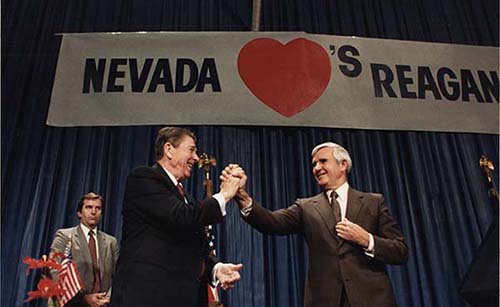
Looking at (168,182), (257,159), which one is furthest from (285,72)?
(168,182)

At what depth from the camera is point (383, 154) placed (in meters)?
4.39

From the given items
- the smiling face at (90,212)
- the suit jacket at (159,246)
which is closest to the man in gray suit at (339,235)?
the suit jacket at (159,246)

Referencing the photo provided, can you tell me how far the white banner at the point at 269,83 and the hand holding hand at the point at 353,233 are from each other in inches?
77.3

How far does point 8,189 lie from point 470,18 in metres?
4.09

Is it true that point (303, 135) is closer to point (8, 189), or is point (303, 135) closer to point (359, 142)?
point (359, 142)

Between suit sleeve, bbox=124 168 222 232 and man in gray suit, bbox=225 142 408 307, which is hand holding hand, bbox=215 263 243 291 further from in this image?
man in gray suit, bbox=225 142 408 307

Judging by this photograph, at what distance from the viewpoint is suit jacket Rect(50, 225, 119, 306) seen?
294 centimetres

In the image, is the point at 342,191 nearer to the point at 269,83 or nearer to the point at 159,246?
the point at 159,246

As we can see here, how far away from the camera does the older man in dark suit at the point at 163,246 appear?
63.4 inches

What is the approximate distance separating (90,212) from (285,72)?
1.69m

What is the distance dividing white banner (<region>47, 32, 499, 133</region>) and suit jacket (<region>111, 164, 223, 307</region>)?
2146mm

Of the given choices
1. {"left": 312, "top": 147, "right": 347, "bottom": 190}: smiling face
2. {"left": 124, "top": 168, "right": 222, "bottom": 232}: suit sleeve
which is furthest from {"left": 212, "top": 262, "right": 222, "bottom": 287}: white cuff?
{"left": 312, "top": 147, "right": 347, "bottom": 190}: smiling face

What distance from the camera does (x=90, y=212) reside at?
319 cm

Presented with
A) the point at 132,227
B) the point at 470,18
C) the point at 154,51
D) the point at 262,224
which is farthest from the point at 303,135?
the point at 132,227
